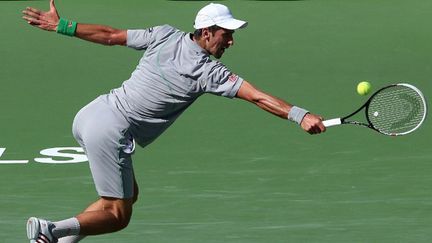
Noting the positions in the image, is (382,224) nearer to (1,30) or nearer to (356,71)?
(356,71)

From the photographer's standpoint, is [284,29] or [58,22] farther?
[284,29]

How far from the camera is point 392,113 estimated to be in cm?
1102

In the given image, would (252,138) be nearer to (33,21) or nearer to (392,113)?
(392,113)

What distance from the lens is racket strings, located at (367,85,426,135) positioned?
10.9 meters

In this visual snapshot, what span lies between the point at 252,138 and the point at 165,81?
4.76 meters

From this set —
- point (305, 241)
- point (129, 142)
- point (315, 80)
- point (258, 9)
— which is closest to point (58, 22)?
point (129, 142)

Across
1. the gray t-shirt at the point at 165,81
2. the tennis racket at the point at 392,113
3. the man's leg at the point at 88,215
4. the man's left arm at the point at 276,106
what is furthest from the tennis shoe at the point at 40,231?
the tennis racket at the point at 392,113

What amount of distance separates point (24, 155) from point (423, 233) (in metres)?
4.59

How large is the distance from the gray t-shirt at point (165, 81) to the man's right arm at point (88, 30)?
0.31ft

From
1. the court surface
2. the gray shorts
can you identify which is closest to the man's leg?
the gray shorts

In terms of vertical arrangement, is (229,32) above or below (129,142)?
above

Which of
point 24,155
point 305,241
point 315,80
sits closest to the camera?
point 305,241

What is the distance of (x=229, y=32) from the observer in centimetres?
1016

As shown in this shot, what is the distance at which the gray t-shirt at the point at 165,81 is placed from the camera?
10.1m
